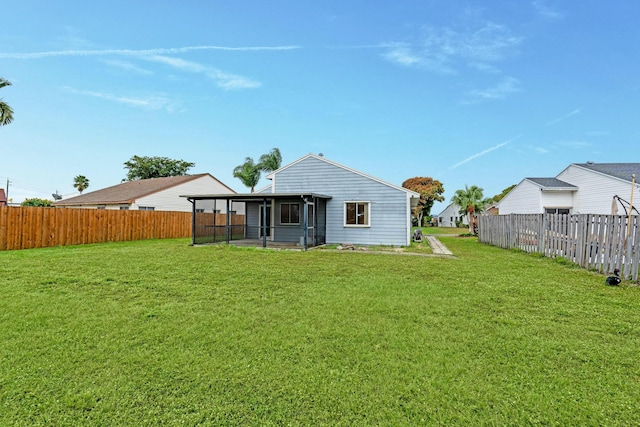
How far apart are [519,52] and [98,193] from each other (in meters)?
34.3

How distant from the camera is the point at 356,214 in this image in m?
14.8

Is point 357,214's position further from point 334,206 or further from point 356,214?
point 334,206

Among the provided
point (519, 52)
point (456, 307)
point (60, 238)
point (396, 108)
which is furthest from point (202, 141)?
point (456, 307)

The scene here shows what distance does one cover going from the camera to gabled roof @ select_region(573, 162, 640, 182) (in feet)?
59.8

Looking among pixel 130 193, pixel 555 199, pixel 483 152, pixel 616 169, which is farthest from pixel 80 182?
pixel 616 169

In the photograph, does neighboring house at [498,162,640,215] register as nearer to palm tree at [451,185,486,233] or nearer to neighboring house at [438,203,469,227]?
palm tree at [451,185,486,233]

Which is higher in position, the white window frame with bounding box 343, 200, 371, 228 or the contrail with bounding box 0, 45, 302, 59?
the contrail with bounding box 0, 45, 302, 59

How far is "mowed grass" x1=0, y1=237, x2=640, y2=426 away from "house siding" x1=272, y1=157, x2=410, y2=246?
8.12 metres

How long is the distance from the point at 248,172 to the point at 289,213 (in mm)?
15919

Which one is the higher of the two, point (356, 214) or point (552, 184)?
point (552, 184)

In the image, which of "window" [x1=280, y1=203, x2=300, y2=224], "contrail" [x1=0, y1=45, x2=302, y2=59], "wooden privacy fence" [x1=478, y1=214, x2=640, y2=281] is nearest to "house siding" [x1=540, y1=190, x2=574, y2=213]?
"wooden privacy fence" [x1=478, y1=214, x2=640, y2=281]

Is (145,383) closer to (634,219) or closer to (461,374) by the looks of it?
(461,374)

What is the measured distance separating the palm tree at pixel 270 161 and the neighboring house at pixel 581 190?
2207 centimetres

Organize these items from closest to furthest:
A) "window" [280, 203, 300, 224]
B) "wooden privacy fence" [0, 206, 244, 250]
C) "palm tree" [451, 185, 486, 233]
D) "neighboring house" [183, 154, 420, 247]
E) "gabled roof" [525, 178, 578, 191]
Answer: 1. "wooden privacy fence" [0, 206, 244, 250]
2. "neighboring house" [183, 154, 420, 247]
3. "window" [280, 203, 300, 224]
4. "gabled roof" [525, 178, 578, 191]
5. "palm tree" [451, 185, 486, 233]
